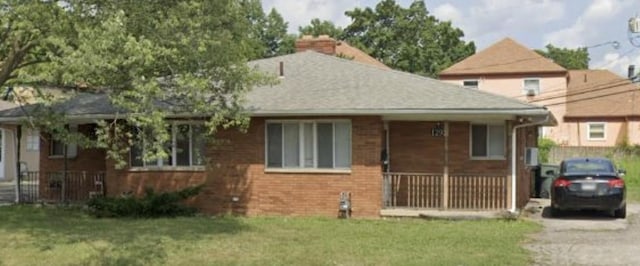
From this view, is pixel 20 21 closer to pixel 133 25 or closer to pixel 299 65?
pixel 133 25

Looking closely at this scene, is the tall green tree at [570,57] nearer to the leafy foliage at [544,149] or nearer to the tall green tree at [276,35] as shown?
the tall green tree at [276,35]

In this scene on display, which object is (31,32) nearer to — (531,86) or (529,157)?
(529,157)

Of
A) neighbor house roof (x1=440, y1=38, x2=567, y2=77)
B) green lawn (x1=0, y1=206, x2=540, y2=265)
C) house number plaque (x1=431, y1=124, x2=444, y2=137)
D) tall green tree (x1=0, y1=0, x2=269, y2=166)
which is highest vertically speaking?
neighbor house roof (x1=440, y1=38, x2=567, y2=77)

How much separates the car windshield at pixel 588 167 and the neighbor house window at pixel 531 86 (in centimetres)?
2726

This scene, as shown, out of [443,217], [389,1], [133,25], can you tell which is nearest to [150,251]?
[133,25]

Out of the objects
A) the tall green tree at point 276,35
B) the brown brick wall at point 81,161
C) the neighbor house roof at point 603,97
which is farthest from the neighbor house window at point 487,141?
the tall green tree at point 276,35

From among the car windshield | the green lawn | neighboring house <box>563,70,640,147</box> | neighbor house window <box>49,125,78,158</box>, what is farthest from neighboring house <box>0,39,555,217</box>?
neighboring house <box>563,70,640,147</box>

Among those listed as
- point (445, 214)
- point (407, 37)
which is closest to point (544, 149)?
point (445, 214)

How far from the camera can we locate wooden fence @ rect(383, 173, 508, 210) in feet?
54.7

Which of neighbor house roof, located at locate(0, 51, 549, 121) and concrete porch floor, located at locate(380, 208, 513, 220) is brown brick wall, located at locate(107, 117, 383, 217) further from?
neighbor house roof, located at locate(0, 51, 549, 121)

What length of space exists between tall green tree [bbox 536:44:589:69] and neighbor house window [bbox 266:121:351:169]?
7277 cm

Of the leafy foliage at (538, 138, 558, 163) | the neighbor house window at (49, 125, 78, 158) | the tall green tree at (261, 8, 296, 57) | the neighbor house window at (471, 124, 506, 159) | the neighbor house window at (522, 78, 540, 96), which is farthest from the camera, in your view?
the tall green tree at (261, 8, 296, 57)

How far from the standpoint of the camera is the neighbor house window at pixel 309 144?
55.0 ft

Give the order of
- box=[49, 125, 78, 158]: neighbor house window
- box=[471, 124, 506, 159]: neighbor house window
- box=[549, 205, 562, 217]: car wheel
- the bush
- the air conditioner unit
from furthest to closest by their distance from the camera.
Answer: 1. box=[49, 125, 78, 158]: neighbor house window
2. the air conditioner unit
3. box=[471, 124, 506, 159]: neighbor house window
4. box=[549, 205, 562, 217]: car wheel
5. the bush
